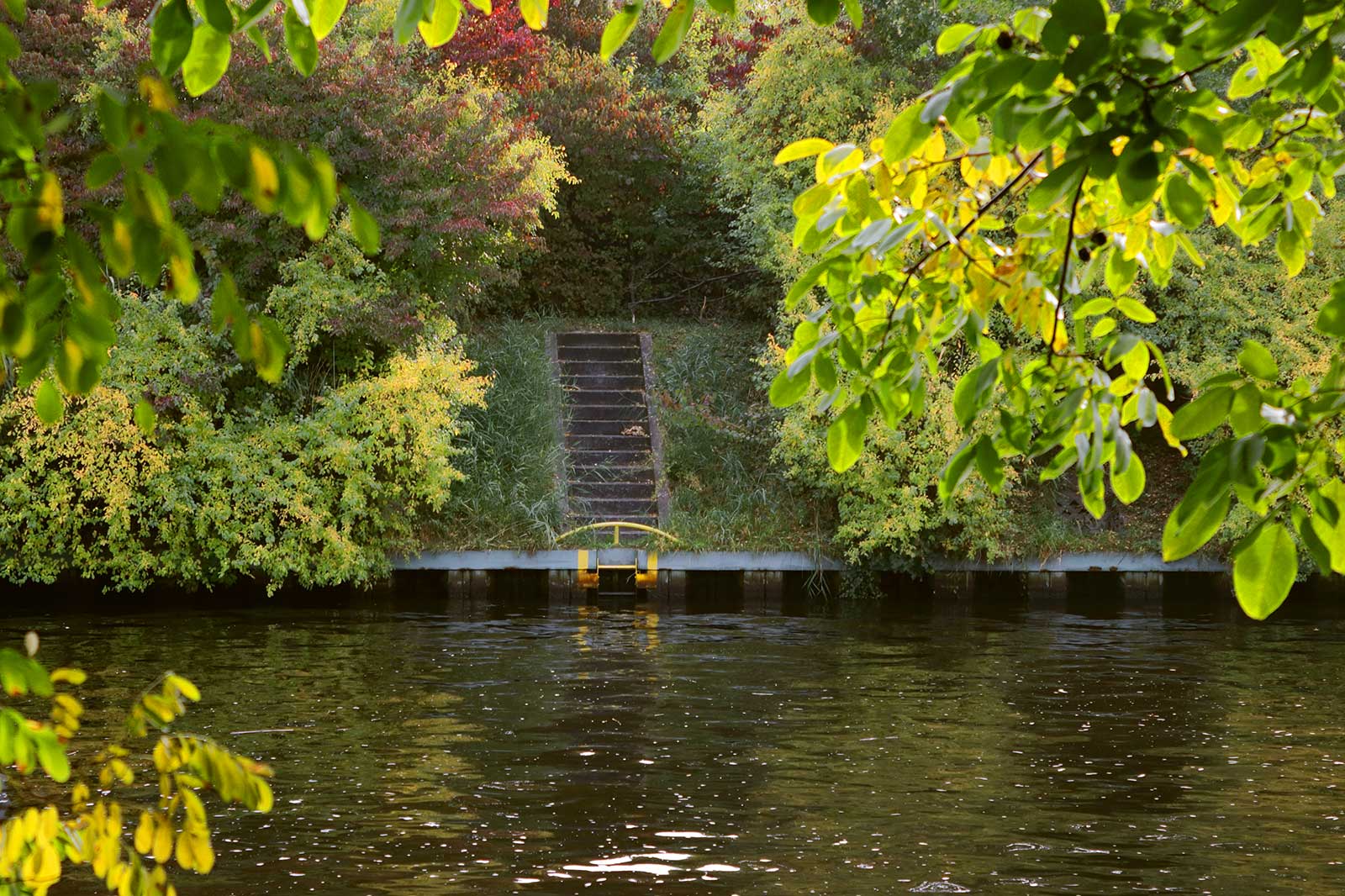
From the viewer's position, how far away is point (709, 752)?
8.48 metres

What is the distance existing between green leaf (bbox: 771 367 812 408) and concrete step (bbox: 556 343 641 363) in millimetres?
17882

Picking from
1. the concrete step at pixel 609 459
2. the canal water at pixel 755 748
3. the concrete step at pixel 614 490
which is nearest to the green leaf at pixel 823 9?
the canal water at pixel 755 748

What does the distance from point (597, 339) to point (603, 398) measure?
1.86 meters

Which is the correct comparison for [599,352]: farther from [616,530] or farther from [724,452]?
[616,530]

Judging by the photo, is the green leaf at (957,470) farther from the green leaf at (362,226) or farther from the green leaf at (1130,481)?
the green leaf at (362,226)

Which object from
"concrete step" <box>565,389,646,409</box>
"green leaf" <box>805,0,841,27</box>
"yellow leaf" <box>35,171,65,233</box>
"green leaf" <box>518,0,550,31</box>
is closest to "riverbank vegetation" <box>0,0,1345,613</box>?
"concrete step" <box>565,389,646,409</box>

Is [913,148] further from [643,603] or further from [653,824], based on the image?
[643,603]

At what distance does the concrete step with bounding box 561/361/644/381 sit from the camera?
19.6m

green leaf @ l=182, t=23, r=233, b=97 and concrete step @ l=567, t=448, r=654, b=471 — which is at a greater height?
concrete step @ l=567, t=448, r=654, b=471

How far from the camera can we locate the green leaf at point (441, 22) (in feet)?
5.65

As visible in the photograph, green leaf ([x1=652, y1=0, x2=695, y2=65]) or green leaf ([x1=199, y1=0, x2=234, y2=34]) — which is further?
green leaf ([x1=652, y1=0, x2=695, y2=65])

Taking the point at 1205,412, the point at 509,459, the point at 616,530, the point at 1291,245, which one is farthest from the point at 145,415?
the point at 509,459

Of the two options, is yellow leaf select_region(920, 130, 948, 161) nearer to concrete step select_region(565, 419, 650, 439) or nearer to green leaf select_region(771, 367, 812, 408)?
green leaf select_region(771, 367, 812, 408)

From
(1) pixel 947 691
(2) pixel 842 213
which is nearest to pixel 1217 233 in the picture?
(1) pixel 947 691
